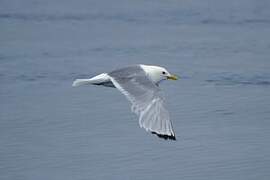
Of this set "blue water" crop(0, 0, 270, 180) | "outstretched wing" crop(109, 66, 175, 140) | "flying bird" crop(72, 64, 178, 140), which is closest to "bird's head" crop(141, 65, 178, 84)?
"flying bird" crop(72, 64, 178, 140)

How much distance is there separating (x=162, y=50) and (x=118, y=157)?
3.59 m

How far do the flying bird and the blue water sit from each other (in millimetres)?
597

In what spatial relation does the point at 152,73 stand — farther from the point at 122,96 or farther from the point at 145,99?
the point at 122,96

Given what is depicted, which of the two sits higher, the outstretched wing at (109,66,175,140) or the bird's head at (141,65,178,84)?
the bird's head at (141,65,178,84)

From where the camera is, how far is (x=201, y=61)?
9.88m

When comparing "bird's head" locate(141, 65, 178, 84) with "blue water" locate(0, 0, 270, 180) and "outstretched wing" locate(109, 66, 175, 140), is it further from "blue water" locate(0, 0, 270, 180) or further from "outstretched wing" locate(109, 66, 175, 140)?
"blue water" locate(0, 0, 270, 180)

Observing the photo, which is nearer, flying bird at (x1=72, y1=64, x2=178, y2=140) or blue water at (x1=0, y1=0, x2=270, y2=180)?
flying bird at (x1=72, y1=64, x2=178, y2=140)

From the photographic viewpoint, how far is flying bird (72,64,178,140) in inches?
226

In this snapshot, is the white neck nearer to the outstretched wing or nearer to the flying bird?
the flying bird

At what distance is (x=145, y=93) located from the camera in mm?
6191

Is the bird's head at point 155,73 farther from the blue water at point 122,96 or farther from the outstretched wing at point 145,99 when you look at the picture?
the blue water at point 122,96

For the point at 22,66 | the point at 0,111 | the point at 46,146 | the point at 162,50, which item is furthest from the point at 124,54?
the point at 46,146

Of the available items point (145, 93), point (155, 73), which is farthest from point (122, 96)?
point (145, 93)

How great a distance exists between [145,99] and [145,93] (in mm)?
98
